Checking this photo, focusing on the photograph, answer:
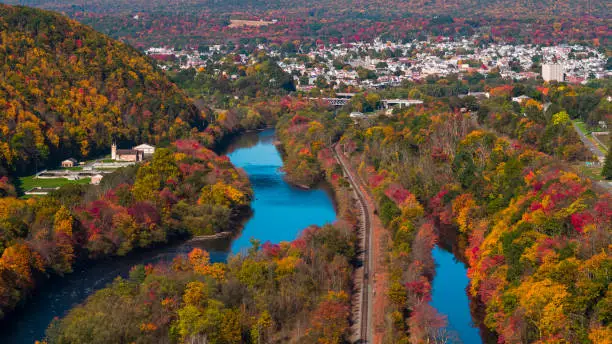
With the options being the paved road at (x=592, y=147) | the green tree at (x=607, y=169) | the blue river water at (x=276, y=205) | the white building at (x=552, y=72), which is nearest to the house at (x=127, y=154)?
the blue river water at (x=276, y=205)

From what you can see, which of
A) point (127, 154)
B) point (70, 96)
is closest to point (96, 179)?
point (127, 154)

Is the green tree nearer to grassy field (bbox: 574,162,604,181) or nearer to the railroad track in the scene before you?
grassy field (bbox: 574,162,604,181)

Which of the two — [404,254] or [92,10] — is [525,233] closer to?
[404,254]

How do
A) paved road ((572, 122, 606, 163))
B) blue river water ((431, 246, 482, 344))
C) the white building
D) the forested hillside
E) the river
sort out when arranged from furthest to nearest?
the white building, the forested hillside, paved road ((572, 122, 606, 163)), the river, blue river water ((431, 246, 482, 344))

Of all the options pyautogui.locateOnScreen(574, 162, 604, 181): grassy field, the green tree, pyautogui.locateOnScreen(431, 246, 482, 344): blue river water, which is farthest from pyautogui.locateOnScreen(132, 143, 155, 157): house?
the green tree

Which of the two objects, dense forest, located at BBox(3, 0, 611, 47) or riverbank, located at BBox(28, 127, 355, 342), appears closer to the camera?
riverbank, located at BBox(28, 127, 355, 342)

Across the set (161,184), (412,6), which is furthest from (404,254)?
(412,6)
